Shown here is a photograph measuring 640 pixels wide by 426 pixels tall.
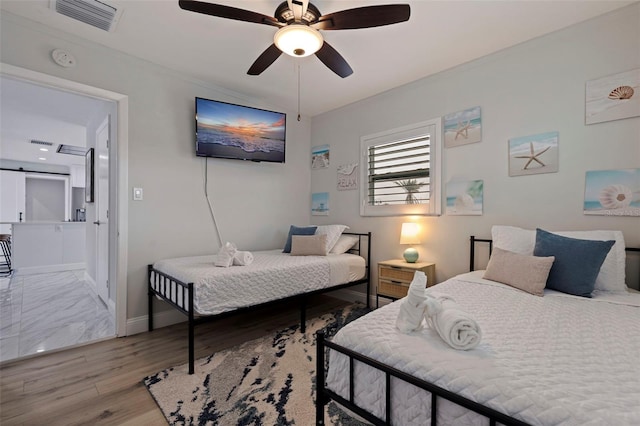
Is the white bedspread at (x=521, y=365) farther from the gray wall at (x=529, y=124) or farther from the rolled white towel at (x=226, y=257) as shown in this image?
the rolled white towel at (x=226, y=257)

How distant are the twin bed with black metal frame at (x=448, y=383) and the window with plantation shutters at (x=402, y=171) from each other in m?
1.79

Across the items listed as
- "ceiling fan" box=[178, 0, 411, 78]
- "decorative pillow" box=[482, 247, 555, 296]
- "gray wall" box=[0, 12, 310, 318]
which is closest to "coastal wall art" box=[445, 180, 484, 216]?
"decorative pillow" box=[482, 247, 555, 296]

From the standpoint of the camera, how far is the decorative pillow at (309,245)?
3.21 meters

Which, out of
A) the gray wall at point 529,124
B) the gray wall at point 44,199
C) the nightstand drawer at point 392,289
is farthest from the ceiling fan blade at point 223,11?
the gray wall at point 44,199

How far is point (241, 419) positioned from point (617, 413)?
154 centimetres

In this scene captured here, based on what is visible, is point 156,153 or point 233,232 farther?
point 233,232

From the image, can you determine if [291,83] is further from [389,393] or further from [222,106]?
[389,393]

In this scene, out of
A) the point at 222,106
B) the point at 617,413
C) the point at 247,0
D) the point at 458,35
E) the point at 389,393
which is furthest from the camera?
the point at 222,106

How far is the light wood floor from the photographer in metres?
1.61

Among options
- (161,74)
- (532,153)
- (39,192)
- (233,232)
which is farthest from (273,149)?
(39,192)

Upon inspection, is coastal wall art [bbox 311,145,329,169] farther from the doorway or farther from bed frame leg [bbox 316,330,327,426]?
bed frame leg [bbox 316,330,327,426]

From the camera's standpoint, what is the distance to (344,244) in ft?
11.5

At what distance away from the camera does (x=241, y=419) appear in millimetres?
1557

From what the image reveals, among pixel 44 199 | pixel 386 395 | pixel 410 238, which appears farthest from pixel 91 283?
pixel 44 199
